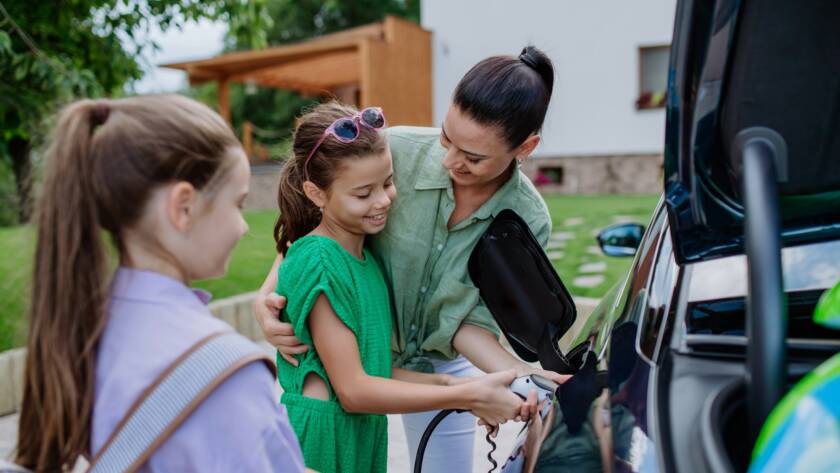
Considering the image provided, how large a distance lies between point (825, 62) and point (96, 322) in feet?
3.76

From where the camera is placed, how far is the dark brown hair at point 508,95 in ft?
6.19

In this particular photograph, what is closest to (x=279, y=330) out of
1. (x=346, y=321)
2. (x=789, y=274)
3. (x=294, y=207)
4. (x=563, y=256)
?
(x=346, y=321)

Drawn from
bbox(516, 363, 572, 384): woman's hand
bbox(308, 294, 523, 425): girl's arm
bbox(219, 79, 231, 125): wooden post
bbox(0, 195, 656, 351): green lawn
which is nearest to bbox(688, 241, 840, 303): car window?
bbox(516, 363, 572, 384): woman's hand

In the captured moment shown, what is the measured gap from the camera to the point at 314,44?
48.8 feet

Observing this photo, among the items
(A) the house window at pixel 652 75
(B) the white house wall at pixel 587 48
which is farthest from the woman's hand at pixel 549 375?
A: (A) the house window at pixel 652 75

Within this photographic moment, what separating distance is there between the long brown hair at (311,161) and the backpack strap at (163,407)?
0.78 m

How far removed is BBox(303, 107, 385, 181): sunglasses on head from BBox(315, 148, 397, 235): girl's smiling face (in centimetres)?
5

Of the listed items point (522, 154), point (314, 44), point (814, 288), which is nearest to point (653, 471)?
point (814, 288)

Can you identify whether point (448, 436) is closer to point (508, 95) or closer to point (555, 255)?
point (508, 95)

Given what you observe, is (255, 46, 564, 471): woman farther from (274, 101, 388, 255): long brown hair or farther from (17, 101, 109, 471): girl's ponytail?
(17, 101, 109, 471): girl's ponytail

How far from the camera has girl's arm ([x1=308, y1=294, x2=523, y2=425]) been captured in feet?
5.48

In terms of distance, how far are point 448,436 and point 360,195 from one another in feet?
2.56

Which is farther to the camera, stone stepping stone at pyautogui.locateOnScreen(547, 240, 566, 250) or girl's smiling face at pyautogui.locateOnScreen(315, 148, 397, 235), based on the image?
stone stepping stone at pyautogui.locateOnScreen(547, 240, 566, 250)

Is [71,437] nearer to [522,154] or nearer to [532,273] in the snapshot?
[532,273]
